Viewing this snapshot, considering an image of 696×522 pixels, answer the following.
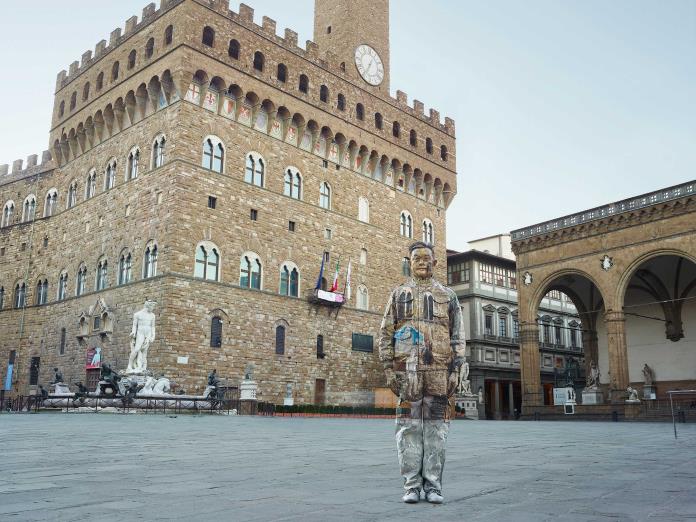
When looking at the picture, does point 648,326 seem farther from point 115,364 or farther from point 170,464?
point 170,464

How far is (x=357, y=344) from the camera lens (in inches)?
1439

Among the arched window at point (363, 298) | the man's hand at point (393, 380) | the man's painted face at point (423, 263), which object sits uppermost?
the arched window at point (363, 298)

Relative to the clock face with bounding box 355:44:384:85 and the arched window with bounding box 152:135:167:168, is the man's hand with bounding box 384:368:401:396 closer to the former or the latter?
the arched window with bounding box 152:135:167:168

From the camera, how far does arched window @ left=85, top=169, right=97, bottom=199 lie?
35312mm

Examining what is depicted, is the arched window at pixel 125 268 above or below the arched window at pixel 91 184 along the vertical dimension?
below

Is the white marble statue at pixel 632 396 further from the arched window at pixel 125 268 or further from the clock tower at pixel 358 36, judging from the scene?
the arched window at pixel 125 268

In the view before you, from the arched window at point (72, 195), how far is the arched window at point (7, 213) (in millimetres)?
7031

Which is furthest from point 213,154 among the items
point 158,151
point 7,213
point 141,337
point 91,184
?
point 7,213

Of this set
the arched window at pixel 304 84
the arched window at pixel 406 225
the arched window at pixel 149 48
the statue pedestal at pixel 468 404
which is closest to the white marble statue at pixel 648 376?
the statue pedestal at pixel 468 404

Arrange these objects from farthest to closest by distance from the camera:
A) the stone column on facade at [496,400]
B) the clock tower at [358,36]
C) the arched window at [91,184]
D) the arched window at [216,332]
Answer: the stone column on facade at [496,400] < the clock tower at [358,36] < the arched window at [91,184] < the arched window at [216,332]

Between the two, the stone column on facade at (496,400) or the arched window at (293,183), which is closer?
the arched window at (293,183)

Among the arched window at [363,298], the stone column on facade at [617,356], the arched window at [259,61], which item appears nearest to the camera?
the stone column on facade at [617,356]

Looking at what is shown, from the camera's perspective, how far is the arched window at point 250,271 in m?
31.5

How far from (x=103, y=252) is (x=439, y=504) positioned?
31427mm
